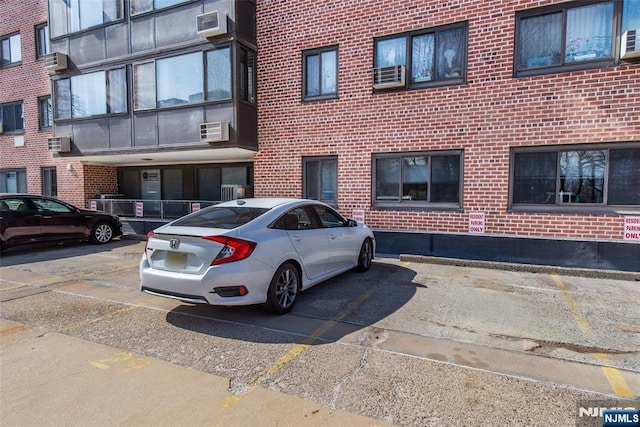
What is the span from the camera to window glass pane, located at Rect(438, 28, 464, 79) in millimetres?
8141

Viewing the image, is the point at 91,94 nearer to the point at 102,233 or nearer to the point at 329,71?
the point at 102,233

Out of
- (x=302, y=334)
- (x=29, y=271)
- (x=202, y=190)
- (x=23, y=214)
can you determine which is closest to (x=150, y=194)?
(x=202, y=190)

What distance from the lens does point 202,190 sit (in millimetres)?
12859

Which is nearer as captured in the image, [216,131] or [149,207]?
[216,131]

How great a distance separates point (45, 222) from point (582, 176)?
41.3 ft

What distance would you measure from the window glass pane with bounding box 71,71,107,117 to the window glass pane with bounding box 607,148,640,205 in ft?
43.2

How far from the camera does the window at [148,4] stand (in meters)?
10.1

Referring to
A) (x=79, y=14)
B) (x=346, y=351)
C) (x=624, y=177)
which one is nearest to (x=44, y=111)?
(x=79, y=14)

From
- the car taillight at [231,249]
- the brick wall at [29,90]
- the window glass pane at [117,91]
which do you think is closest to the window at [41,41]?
the brick wall at [29,90]

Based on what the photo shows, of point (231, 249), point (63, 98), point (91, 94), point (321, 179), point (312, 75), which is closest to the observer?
Result: point (231, 249)

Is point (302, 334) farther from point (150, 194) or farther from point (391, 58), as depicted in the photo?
point (150, 194)

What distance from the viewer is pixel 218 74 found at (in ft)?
31.3

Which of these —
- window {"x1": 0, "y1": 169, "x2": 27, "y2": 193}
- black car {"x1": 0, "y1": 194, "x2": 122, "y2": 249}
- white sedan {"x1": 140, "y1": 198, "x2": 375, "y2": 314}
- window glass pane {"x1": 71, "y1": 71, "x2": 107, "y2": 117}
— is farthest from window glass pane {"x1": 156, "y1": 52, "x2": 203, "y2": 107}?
window {"x1": 0, "y1": 169, "x2": 27, "y2": 193}

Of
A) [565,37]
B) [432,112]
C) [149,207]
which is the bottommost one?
[149,207]
